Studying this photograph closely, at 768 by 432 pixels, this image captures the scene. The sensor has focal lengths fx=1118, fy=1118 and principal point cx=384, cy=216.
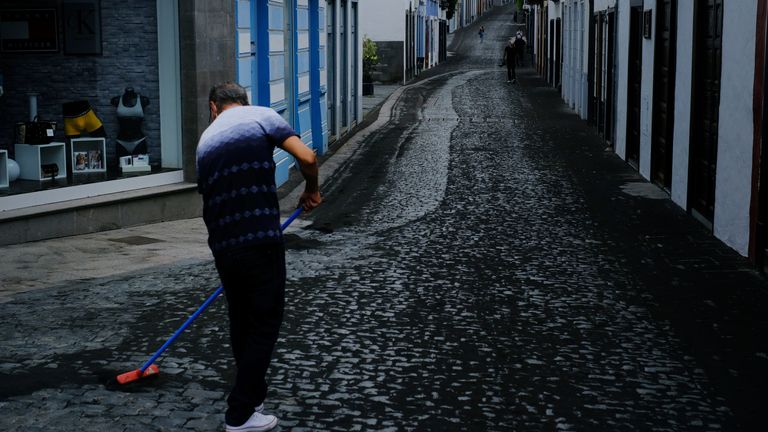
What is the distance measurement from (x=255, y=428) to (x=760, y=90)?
6.15 metres

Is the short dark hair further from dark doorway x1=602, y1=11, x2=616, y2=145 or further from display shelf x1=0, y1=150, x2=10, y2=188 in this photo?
dark doorway x1=602, y1=11, x2=616, y2=145

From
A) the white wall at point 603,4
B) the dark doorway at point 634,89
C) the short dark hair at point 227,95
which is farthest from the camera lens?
the white wall at point 603,4

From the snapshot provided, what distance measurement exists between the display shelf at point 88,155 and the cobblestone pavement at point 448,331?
2.51 metres

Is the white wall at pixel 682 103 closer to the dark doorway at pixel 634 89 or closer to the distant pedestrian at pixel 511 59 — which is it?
the dark doorway at pixel 634 89

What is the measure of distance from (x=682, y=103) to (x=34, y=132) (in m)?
7.44

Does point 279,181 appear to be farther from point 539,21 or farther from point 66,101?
point 539,21

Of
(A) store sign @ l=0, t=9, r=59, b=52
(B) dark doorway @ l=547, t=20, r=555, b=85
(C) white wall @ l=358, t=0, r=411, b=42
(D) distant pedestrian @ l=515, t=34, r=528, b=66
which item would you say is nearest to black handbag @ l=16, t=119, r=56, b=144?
(A) store sign @ l=0, t=9, r=59, b=52

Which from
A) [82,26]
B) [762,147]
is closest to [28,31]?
[82,26]

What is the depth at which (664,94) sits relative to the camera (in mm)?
15258

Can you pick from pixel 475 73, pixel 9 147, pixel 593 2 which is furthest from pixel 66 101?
pixel 475 73

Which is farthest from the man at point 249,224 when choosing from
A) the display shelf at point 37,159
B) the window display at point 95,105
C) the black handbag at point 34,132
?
the black handbag at point 34,132

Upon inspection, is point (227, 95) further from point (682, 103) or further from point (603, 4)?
point (603, 4)

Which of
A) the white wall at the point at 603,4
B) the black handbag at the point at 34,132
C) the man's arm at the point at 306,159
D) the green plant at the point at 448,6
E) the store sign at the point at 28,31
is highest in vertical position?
the green plant at the point at 448,6

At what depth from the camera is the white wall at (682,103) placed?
13.0 metres
